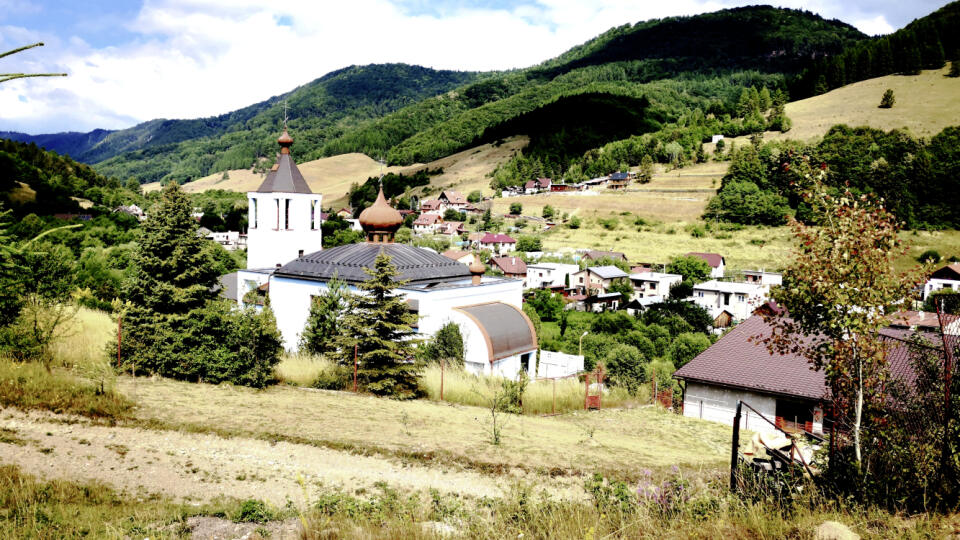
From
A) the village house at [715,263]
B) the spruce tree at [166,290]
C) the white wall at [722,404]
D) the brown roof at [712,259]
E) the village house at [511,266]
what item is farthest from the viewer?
the brown roof at [712,259]

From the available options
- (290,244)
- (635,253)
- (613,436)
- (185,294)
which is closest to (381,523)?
(613,436)

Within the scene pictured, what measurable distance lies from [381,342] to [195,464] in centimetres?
728

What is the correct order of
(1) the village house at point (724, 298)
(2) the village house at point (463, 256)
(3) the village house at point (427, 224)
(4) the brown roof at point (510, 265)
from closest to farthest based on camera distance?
(1) the village house at point (724, 298)
(2) the village house at point (463, 256)
(4) the brown roof at point (510, 265)
(3) the village house at point (427, 224)

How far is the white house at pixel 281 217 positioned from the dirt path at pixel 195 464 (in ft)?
69.8

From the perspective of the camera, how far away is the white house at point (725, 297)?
5875 cm

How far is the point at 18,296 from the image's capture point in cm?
1066

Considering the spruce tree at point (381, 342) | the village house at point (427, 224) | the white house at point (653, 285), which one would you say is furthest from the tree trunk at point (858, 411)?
the village house at point (427, 224)

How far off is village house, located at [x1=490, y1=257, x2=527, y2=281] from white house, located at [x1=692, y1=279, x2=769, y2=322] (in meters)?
20.3

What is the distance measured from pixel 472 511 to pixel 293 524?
77.7 inches

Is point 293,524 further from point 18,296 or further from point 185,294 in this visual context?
point 185,294

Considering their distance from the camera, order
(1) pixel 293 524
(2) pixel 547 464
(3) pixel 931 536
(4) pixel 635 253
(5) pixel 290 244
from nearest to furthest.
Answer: (3) pixel 931 536, (1) pixel 293 524, (2) pixel 547 464, (5) pixel 290 244, (4) pixel 635 253

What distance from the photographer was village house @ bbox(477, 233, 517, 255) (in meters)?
89.1

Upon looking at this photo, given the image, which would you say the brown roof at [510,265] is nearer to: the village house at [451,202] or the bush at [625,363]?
the bush at [625,363]

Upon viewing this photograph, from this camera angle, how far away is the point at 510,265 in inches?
2842
